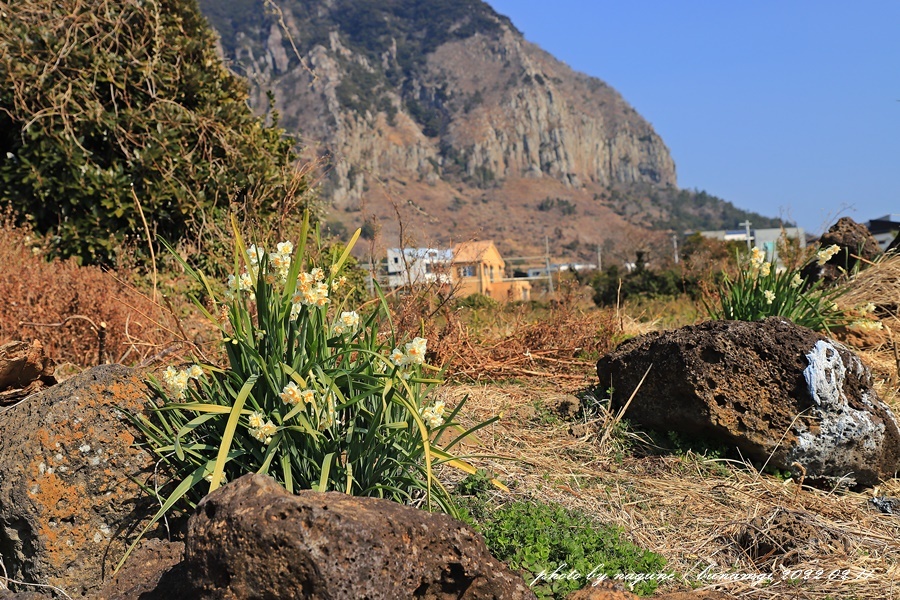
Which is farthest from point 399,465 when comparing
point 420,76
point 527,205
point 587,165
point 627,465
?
point 587,165

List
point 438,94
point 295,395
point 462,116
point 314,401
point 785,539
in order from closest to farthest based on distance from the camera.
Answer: point 295,395 < point 314,401 < point 785,539 < point 462,116 < point 438,94

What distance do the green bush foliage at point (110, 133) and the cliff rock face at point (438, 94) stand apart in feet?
342

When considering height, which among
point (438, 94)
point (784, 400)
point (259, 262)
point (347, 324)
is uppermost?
point (438, 94)

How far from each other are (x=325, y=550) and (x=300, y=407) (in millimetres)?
747

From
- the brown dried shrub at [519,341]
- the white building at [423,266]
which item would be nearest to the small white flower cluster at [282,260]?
the brown dried shrub at [519,341]

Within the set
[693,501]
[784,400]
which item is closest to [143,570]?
[693,501]

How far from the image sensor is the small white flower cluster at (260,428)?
9.53 ft

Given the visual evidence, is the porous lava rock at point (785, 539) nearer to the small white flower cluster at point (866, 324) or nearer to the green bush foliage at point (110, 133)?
the small white flower cluster at point (866, 324)

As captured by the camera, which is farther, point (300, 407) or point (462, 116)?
point (462, 116)

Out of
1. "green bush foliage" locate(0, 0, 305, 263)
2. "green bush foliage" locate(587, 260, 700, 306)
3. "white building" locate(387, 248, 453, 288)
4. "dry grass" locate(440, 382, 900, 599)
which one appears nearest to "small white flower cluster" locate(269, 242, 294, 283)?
"dry grass" locate(440, 382, 900, 599)

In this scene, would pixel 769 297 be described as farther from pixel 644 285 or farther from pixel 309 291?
pixel 644 285

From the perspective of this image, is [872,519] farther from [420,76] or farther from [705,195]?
[420,76]

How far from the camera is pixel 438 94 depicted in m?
148

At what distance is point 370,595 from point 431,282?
353 centimetres
